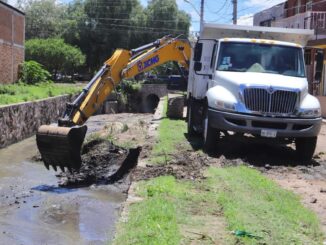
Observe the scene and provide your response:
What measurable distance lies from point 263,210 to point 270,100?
4.52 meters

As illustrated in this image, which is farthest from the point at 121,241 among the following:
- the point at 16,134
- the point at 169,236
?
the point at 16,134

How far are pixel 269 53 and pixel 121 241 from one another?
7.75 metres

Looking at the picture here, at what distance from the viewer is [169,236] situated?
6148 millimetres

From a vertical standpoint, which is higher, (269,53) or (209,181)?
(269,53)

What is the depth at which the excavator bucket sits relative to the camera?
1093cm

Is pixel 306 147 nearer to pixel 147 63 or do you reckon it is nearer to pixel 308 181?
pixel 308 181

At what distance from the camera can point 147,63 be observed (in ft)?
61.0

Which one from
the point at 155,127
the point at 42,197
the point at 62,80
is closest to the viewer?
the point at 42,197

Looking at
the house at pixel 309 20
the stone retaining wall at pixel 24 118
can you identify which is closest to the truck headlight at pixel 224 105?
the house at pixel 309 20

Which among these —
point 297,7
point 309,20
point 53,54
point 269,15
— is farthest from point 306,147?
point 53,54

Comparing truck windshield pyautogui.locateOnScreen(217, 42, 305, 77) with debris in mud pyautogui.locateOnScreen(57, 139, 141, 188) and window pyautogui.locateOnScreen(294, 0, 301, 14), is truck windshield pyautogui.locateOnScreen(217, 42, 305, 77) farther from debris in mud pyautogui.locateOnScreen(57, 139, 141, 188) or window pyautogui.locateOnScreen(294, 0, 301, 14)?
window pyautogui.locateOnScreen(294, 0, 301, 14)

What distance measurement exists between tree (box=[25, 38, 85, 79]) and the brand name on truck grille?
33.9 meters

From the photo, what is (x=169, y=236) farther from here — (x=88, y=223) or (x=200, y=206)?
(x=88, y=223)

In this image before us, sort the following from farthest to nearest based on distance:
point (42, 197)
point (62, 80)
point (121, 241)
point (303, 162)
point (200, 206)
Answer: point (62, 80) < point (303, 162) < point (42, 197) < point (200, 206) < point (121, 241)
